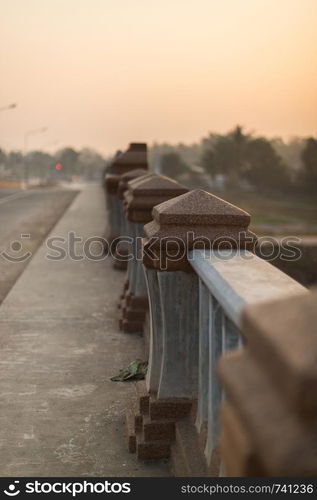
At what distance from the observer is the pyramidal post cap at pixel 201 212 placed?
11.5ft

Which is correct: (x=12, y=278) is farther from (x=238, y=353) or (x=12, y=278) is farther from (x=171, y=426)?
(x=238, y=353)

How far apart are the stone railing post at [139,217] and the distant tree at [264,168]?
114180 mm

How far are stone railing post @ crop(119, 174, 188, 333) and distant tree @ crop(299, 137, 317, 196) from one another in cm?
9953

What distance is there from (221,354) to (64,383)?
2.47 m

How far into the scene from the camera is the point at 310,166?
104500 mm

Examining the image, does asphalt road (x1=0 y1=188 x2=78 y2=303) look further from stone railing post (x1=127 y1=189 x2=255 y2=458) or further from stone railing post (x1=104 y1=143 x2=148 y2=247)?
stone railing post (x1=127 y1=189 x2=255 y2=458)

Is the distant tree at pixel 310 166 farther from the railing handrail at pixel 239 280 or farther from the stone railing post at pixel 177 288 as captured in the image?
the railing handrail at pixel 239 280

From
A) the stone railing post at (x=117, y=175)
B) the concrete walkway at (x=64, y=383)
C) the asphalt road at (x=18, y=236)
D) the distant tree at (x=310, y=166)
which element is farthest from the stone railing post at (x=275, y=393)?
the distant tree at (x=310, y=166)

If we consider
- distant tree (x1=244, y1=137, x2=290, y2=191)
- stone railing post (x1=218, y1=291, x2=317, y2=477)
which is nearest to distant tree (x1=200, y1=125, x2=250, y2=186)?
distant tree (x1=244, y1=137, x2=290, y2=191)

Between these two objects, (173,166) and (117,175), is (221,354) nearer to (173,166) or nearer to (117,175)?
(117,175)

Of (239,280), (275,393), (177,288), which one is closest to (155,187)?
(177,288)

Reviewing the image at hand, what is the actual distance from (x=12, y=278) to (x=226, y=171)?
4751 inches

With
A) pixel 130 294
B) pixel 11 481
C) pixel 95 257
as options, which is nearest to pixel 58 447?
pixel 11 481

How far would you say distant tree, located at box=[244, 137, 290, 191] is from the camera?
11956cm
